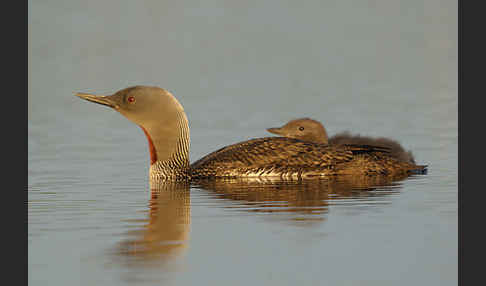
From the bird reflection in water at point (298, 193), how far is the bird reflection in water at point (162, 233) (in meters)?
0.42

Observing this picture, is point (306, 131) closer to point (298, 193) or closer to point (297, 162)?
point (297, 162)

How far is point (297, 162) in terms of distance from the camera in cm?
839

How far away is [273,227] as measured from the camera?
19.1 ft

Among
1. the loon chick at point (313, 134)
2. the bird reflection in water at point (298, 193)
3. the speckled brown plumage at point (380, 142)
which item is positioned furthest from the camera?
the loon chick at point (313, 134)

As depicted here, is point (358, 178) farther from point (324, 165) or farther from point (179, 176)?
point (179, 176)

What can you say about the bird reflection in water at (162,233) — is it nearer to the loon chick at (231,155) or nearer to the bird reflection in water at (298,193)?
the bird reflection in water at (298,193)

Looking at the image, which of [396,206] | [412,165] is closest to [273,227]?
[396,206]

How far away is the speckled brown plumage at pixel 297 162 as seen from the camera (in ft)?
27.5

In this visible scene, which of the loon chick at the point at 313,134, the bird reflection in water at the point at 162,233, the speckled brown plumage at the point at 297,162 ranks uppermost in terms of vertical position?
the loon chick at the point at 313,134

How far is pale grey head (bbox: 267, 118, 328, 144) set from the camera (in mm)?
9367

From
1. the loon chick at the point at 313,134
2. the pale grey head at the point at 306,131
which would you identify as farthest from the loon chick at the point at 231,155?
the pale grey head at the point at 306,131

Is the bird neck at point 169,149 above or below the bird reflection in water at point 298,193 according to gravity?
above

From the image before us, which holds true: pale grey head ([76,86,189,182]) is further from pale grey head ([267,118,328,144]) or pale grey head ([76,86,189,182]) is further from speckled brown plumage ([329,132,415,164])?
speckled brown plumage ([329,132,415,164])

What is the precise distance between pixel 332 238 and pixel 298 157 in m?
3.04
